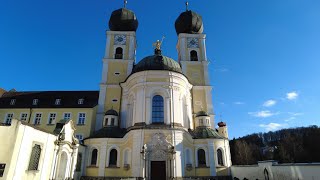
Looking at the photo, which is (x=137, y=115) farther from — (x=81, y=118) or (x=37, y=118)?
(x=37, y=118)

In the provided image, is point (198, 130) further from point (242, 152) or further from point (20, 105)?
point (242, 152)

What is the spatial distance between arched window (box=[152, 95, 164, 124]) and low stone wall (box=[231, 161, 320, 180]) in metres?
9.73

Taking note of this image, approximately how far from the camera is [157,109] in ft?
86.2

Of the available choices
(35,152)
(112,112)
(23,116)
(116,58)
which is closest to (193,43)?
(116,58)

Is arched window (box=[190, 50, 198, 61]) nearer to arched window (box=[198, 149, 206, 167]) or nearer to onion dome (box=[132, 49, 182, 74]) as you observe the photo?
onion dome (box=[132, 49, 182, 74])

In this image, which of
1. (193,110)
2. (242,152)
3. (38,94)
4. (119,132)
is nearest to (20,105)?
(38,94)

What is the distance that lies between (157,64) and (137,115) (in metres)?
6.84

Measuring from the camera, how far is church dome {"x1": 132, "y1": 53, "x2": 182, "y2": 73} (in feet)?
91.1

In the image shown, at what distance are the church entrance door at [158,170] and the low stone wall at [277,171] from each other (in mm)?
7283

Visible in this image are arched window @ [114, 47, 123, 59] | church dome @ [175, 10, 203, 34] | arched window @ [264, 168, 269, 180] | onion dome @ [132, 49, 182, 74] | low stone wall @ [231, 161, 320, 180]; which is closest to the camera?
low stone wall @ [231, 161, 320, 180]

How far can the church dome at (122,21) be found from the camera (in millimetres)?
37312

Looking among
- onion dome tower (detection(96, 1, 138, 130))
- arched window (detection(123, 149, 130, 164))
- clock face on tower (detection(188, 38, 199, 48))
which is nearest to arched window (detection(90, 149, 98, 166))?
arched window (detection(123, 149, 130, 164))

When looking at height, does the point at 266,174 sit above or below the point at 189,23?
below

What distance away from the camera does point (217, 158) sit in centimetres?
2597
